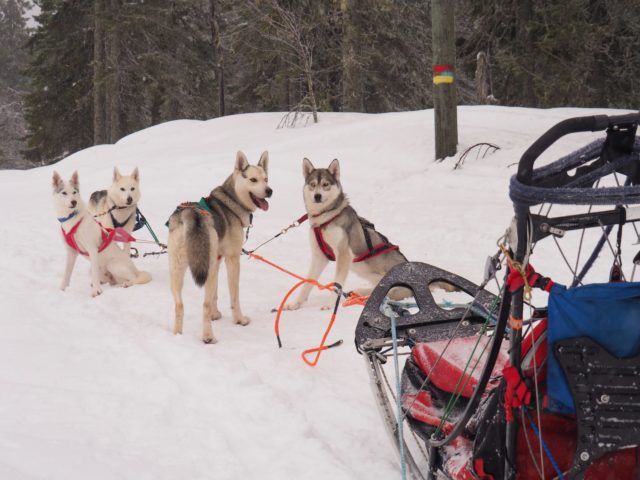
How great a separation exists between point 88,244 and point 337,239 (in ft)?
8.59

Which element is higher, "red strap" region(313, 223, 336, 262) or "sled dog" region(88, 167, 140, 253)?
"sled dog" region(88, 167, 140, 253)

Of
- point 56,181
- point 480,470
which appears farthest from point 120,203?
point 480,470

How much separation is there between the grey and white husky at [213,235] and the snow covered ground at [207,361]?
0.29 m

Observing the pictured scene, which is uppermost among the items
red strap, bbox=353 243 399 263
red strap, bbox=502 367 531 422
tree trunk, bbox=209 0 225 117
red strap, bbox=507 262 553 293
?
tree trunk, bbox=209 0 225 117

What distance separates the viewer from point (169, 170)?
40.0 feet

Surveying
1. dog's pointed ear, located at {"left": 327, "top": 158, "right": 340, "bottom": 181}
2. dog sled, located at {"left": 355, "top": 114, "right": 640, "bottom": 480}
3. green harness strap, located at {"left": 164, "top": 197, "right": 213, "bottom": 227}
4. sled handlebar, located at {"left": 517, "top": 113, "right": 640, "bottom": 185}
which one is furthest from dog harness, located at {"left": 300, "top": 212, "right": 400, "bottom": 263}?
sled handlebar, located at {"left": 517, "top": 113, "right": 640, "bottom": 185}

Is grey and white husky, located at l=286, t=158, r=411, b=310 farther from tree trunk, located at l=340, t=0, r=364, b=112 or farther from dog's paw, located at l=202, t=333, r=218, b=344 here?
tree trunk, located at l=340, t=0, r=364, b=112

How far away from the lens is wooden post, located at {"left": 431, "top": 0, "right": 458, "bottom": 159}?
32.8ft

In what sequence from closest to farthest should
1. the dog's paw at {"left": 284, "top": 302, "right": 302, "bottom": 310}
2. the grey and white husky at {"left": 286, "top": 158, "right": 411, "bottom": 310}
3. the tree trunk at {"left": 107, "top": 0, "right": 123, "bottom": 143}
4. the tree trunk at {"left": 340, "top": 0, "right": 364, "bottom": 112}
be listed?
the dog's paw at {"left": 284, "top": 302, "right": 302, "bottom": 310} < the grey and white husky at {"left": 286, "top": 158, "right": 411, "bottom": 310} < the tree trunk at {"left": 340, "top": 0, "right": 364, "bottom": 112} < the tree trunk at {"left": 107, "top": 0, "right": 123, "bottom": 143}

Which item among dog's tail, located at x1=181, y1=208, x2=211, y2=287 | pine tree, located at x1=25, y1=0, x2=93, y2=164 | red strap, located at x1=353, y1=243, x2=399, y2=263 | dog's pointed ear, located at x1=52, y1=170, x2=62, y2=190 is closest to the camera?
dog's tail, located at x1=181, y1=208, x2=211, y2=287

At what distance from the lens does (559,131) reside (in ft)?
5.45

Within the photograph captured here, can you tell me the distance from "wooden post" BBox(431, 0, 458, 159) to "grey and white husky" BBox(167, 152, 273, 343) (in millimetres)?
5791

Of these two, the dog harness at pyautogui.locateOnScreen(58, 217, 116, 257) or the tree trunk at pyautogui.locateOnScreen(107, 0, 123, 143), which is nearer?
the dog harness at pyautogui.locateOnScreen(58, 217, 116, 257)

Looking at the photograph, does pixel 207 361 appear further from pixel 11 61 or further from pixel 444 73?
pixel 11 61
